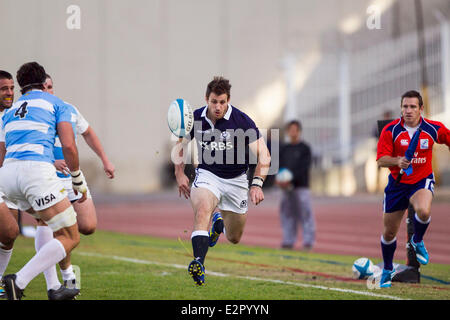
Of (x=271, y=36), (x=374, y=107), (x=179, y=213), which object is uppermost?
(x=271, y=36)

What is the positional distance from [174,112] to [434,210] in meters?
17.6

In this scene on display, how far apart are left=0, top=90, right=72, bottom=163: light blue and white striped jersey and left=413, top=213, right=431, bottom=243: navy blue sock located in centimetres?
448

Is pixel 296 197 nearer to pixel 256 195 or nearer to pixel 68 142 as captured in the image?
pixel 256 195

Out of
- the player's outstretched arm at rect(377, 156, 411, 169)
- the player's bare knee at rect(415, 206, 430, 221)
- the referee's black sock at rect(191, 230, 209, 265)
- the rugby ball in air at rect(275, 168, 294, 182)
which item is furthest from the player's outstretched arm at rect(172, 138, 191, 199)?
the rugby ball in air at rect(275, 168, 294, 182)

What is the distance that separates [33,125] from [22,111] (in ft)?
0.62

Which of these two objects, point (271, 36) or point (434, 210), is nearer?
point (434, 210)

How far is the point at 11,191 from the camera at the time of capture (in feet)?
22.0

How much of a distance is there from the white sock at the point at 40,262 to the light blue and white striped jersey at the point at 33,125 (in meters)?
0.83

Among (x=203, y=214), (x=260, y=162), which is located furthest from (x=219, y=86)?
(x=203, y=214)

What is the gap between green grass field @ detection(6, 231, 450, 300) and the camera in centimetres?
773

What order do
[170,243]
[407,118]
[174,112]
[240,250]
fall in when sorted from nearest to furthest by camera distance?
[174,112] → [407,118] → [240,250] → [170,243]

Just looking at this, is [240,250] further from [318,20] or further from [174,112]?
[318,20]

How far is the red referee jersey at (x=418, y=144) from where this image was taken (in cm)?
849

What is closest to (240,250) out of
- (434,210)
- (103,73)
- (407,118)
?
(407,118)
